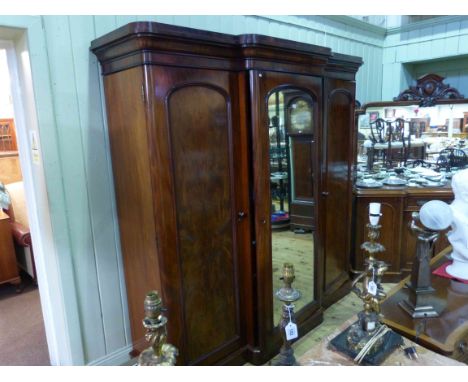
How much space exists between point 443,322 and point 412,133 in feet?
8.68

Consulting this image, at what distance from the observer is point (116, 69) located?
5.47 ft

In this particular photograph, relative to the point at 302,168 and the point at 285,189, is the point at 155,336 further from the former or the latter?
the point at 302,168

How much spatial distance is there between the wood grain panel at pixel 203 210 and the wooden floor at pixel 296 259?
1.03ft

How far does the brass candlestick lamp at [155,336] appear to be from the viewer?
0.78 m

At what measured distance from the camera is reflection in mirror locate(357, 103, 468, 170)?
3.50 meters

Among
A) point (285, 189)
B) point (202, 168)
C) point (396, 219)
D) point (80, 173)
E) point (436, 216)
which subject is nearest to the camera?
point (436, 216)

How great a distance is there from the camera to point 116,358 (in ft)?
6.83

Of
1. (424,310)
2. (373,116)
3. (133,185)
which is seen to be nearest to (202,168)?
(133,185)

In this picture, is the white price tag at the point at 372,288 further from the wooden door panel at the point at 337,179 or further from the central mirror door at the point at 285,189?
the wooden door panel at the point at 337,179

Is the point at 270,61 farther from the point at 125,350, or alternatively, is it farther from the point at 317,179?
the point at 125,350

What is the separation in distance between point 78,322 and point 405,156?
338 cm

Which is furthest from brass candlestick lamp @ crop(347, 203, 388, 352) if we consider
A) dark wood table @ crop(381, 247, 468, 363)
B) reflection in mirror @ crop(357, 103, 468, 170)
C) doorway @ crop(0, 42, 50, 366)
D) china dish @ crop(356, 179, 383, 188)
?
reflection in mirror @ crop(357, 103, 468, 170)

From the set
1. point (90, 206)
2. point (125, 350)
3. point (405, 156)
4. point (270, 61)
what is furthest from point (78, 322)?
point (405, 156)
